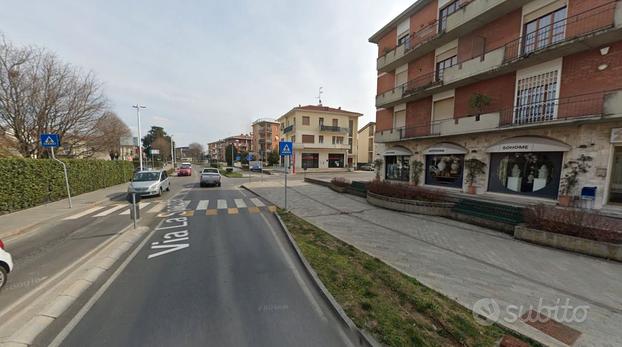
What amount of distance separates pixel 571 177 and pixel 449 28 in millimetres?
10225

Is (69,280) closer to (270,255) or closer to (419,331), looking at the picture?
(270,255)

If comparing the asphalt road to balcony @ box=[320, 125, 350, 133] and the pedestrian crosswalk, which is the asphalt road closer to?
the pedestrian crosswalk

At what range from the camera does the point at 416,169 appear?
52.9 feet

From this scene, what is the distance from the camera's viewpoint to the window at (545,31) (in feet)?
31.7

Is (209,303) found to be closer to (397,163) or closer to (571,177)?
(571,177)

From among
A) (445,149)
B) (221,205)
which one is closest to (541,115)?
(445,149)

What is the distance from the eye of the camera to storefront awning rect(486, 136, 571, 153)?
959 centimetres

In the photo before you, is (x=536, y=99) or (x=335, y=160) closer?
(x=536, y=99)

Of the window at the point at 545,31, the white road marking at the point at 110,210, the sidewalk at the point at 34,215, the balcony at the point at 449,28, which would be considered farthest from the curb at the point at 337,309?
the balcony at the point at 449,28

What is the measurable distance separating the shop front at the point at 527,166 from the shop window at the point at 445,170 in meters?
1.78

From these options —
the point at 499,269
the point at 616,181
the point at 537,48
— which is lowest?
the point at 499,269

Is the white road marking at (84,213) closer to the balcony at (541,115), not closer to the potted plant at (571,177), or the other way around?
the balcony at (541,115)

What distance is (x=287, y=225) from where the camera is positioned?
295 inches

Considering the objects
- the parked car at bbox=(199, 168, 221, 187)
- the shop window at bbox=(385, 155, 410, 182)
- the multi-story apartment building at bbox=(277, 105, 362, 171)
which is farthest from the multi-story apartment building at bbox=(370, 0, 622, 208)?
the multi-story apartment building at bbox=(277, 105, 362, 171)
